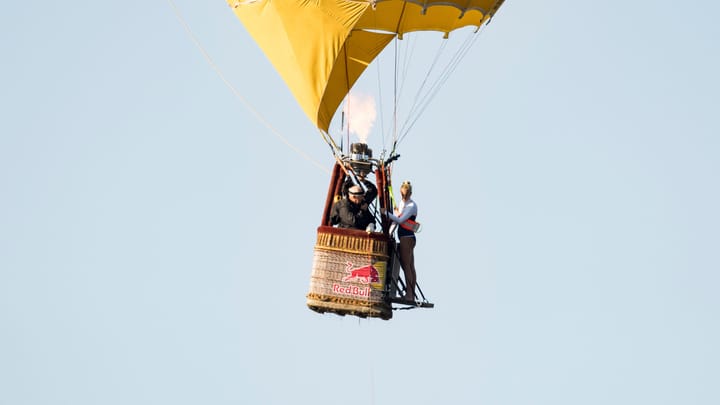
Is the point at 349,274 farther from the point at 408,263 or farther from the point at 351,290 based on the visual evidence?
the point at 408,263

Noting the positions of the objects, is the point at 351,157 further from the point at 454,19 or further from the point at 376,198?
the point at 454,19

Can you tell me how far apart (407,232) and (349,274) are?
115 centimetres

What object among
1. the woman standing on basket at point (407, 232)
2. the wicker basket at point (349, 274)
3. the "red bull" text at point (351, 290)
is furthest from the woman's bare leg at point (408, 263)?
the "red bull" text at point (351, 290)

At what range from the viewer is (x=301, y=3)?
25.4 meters

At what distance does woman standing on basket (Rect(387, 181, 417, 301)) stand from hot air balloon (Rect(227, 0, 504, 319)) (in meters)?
0.14

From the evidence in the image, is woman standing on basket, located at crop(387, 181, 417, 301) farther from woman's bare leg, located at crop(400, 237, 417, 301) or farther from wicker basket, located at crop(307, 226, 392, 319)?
wicker basket, located at crop(307, 226, 392, 319)

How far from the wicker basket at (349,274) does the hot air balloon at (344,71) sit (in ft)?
0.05

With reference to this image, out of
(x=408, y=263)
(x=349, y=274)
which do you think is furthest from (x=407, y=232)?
(x=349, y=274)

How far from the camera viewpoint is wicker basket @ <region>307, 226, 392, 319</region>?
23812mm

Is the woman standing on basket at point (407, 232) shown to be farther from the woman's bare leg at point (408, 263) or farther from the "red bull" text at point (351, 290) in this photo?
the "red bull" text at point (351, 290)

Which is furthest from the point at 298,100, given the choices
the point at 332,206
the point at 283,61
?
the point at 332,206

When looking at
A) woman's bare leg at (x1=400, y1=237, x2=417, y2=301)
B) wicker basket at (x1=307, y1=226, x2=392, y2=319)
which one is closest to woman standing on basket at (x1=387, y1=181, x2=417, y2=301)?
woman's bare leg at (x1=400, y1=237, x2=417, y2=301)

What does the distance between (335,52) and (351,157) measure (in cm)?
187

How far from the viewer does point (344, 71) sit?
1007 inches
